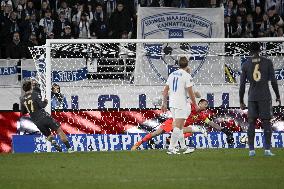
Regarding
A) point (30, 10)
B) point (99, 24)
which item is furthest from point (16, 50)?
point (99, 24)

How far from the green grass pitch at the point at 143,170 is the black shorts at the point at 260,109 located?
740 millimetres

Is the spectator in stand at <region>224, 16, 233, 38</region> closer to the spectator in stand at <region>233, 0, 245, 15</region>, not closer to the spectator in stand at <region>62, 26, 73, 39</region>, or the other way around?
the spectator in stand at <region>233, 0, 245, 15</region>

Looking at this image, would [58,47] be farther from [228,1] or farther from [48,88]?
[228,1]

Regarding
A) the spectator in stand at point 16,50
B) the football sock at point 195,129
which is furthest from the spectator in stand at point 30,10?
the football sock at point 195,129

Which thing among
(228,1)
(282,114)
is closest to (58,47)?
(282,114)

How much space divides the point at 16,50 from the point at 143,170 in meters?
13.9

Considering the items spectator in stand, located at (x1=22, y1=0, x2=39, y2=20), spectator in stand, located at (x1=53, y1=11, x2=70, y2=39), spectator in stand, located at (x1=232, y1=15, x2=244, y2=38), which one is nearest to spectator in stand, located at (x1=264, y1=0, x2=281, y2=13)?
spectator in stand, located at (x1=232, y1=15, x2=244, y2=38)

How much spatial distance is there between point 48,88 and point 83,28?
23.7ft

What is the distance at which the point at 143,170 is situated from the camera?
15625 mm

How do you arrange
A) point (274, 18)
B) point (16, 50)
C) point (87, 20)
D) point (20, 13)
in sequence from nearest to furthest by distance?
point (16, 50)
point (87, 20)
point (20, 13)
point (274, 18)

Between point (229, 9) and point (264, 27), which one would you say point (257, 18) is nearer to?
point (264, 27)

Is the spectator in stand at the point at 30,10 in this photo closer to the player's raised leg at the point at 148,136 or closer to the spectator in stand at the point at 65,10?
the spectator in stand at the point at 65,10

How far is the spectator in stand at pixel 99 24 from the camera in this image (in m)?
29.7

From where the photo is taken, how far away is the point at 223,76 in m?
25.2
